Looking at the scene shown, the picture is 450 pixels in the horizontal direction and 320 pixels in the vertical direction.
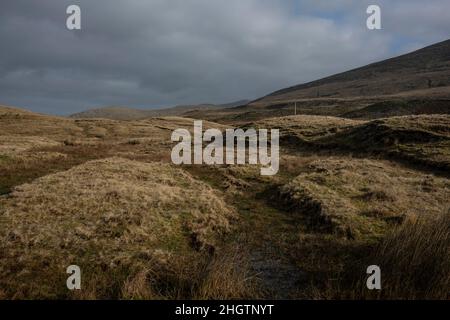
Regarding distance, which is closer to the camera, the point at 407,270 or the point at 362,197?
the point at 407,270

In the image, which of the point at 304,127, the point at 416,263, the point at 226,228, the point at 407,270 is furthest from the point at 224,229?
the point at 304,127

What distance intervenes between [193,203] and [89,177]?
768 cm

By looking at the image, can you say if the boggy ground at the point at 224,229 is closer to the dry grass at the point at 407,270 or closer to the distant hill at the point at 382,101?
the dry grass at the point at 407,270

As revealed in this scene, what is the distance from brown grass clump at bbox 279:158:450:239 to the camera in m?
16.4

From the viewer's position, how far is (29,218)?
1530 centimetres

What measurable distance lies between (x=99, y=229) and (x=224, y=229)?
4.81 m

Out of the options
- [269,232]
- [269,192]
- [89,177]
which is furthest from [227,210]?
[89,177]

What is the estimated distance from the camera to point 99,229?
48.0 feet

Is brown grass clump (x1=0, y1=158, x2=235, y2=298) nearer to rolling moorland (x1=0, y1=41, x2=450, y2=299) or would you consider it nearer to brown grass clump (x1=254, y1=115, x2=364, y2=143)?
rolling moorland (x1=0, y1=41, x2=450, y2=299)

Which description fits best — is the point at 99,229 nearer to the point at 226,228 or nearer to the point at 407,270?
the point at 226,228

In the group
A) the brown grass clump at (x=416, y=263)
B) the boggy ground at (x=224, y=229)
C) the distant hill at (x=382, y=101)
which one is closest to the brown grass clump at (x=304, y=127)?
the boggy ground at (x=224, y=229)

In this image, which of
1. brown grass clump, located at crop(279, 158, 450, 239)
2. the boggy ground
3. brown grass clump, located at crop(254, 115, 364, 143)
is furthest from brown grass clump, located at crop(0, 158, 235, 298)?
brown grass clump, located at crop(254, 115, 364, 143)

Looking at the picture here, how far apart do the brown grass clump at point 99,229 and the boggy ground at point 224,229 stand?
0.05 metres
